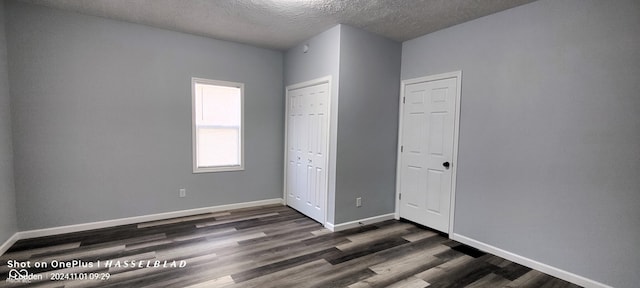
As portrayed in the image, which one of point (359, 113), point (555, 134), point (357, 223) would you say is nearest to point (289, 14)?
point (359, 113)

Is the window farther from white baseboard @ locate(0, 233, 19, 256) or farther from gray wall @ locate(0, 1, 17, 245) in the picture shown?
white baseboard @ locate(0, 233, 19, 256)

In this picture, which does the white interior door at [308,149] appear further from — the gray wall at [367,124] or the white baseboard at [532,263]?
the white baseboard at [532,263]

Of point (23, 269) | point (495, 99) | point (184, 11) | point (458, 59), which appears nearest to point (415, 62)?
point (458, 59)

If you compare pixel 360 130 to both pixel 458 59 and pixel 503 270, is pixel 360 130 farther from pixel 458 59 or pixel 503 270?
pixel 503 270

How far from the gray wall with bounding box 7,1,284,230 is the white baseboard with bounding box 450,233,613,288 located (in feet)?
11.0

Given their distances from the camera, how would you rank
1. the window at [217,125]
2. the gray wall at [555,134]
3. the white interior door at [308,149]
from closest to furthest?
1. the gray wall at [555,134]
2. the white interior door at [308,149]
3. the window at [217,125]

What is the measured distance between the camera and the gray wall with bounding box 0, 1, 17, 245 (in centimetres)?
276

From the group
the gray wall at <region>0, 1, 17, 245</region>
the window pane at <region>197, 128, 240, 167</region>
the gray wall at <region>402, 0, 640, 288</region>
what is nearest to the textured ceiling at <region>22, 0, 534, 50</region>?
the gray wall at <region>402, 0, 640, 288</region>

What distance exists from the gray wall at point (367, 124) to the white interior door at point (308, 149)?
26 centimetres

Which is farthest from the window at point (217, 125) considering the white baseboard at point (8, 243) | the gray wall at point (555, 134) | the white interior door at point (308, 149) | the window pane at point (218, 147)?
the gray wall at point (555, 134)

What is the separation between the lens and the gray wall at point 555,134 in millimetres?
2193

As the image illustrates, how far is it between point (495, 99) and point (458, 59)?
669mm

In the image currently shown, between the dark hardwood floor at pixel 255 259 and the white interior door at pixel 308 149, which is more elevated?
the white interior door at pixel 308 149

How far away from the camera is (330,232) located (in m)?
3.51
